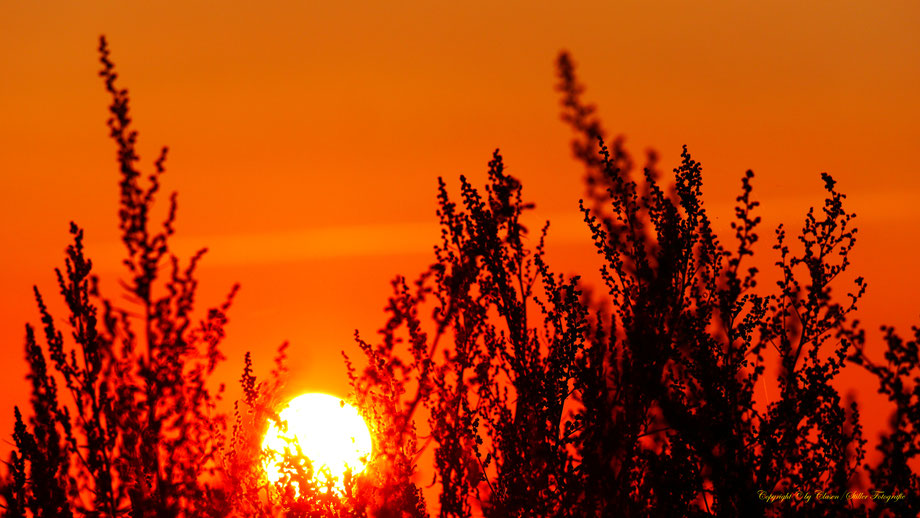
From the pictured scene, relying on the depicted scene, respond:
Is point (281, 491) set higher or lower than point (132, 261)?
lower

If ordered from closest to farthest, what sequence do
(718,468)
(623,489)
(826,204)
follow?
(718,468), (623,489), (826,204)

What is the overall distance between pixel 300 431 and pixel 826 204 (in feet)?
19.5

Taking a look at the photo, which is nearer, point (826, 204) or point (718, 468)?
point (718, 468)

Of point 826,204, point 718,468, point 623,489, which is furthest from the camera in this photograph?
point 826,204

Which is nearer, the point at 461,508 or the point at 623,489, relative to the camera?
the point at 623,489

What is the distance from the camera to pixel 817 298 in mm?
10242

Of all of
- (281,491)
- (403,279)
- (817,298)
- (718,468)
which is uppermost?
(403,279)

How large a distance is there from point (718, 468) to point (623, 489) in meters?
2.36

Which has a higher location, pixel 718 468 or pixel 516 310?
pixel 516 310

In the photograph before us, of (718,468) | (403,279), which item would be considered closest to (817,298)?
(718,468)

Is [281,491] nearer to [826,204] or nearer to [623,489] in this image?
[623,489]

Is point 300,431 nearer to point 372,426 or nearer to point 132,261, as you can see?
point 372,426

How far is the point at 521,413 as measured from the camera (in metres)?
10.2

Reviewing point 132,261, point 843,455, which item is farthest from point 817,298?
point 132,261
